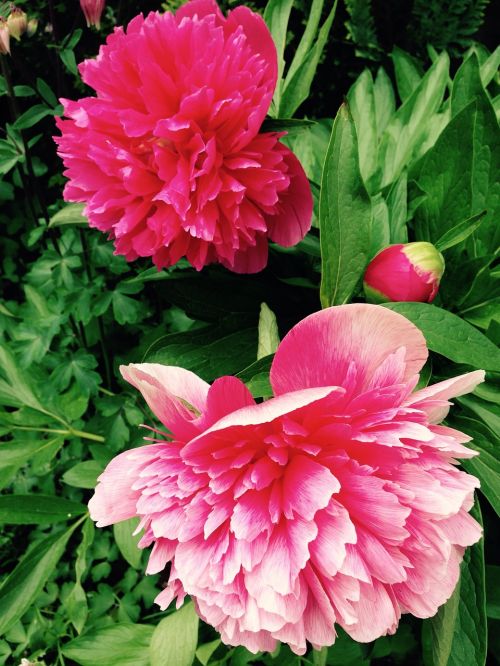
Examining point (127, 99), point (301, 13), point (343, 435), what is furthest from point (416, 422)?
point (301, 13)

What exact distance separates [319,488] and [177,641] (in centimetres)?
43

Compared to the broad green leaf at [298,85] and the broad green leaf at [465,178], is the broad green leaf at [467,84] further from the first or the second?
the broad green leaf at [298,85]

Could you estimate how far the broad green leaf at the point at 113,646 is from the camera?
0.79 metres

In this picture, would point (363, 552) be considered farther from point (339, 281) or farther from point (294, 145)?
point (294, 145)

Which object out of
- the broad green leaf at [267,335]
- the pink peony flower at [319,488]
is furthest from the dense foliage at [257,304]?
the pink peony flower at [319,488]

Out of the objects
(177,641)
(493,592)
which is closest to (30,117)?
(177,641)

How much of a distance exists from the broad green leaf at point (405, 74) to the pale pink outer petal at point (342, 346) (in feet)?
2.41

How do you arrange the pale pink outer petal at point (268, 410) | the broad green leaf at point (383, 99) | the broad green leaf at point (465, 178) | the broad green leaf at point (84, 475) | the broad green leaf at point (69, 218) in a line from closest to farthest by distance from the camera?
1. the pale pink outer petal at point (268, 410)
2. the broad green leaf at point (465, 178)
3. the broad green leaf at point (69, 218)
4. the broad green leaf at point (84, 475)
5. the broad green leaf at point (383, 99)

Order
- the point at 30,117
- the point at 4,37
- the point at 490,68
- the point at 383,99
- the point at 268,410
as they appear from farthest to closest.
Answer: the point at 383,99 < the point at 490,68 < the point at 30,117 < the point at 4,37 < the point at 268,410

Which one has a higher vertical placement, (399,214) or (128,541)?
(399,214)

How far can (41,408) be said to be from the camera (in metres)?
0.95

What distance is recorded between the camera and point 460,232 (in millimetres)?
610

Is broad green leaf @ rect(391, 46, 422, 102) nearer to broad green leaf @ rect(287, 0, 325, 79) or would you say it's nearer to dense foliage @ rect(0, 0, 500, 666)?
dense foliage @ rect(0, 0, 500, 666)

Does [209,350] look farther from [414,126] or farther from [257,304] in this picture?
[414,126]
